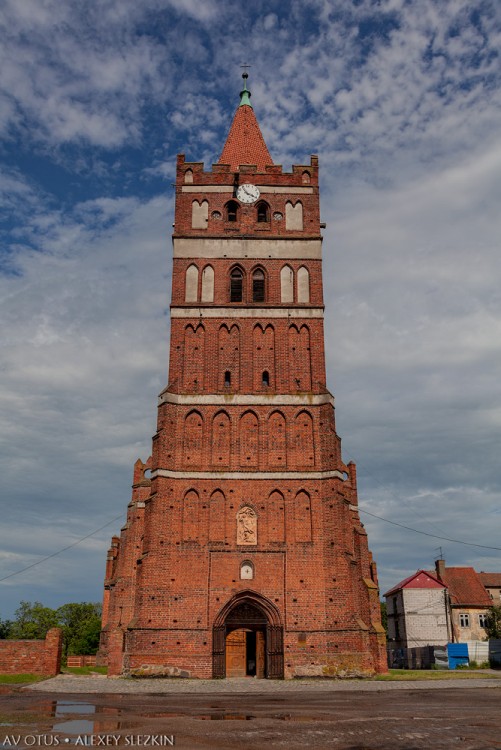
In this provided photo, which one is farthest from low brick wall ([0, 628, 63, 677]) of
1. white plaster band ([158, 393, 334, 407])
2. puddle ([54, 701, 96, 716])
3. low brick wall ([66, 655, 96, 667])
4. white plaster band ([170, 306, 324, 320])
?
white plaster band ([170, 306, 324, 320])

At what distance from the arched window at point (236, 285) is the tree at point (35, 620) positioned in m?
52.9

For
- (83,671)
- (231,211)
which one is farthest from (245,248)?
(83,671)

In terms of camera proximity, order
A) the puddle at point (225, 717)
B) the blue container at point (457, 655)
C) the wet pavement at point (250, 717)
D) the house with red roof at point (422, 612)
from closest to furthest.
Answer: the wet pavement at point (250, 717) < the puddle at point (225, 717) < the blue container at point (457, 655) < the house with red roof at point (422, 612)

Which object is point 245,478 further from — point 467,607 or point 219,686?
point 467,607

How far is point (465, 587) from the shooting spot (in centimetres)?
6225

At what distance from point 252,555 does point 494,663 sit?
2258cm

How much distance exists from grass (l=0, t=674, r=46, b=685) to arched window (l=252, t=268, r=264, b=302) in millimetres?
18414

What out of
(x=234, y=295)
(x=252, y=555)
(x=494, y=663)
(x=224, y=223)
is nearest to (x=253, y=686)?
(x=252, y=555)

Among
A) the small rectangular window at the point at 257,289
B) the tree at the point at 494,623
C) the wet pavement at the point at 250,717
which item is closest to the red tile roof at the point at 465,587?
the tree at the point at 494,623

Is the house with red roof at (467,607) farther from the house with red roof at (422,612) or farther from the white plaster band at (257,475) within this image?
the white plaster band at (257,475)

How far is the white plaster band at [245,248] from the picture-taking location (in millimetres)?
33125

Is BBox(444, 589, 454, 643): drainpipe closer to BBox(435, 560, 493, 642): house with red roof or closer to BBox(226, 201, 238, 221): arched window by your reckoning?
BBox(435, 560, 493, 642): house with red roof

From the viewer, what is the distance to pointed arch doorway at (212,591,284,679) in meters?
26.5

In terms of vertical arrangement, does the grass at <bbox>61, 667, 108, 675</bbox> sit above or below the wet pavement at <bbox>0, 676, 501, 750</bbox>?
above
